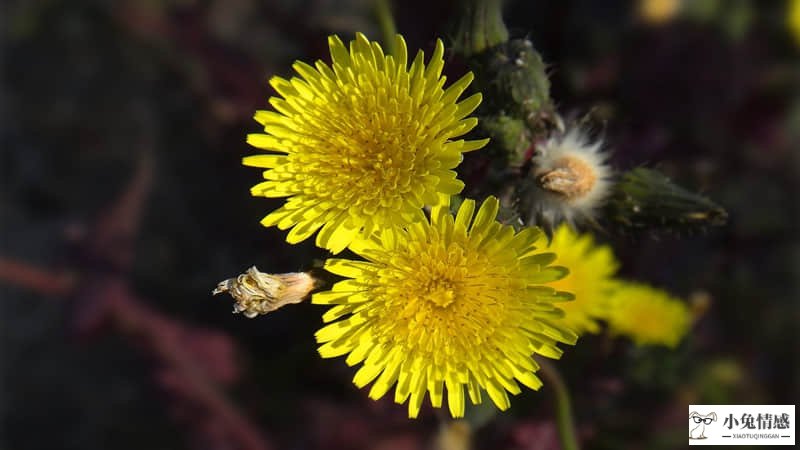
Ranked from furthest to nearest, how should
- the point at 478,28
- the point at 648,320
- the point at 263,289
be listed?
the point at 648,320 < the point at 478,28 < the point at 263,289

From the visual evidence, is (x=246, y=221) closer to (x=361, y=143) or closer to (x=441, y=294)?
(x=361, y=143)

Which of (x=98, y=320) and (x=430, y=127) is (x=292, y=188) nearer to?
(x=430, y=127)

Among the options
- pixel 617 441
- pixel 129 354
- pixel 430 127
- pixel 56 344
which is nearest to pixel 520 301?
pixel 430 127

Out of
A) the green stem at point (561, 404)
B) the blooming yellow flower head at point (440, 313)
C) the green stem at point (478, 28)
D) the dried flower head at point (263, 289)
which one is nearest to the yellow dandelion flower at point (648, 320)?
the green stem at point (561, 404)
